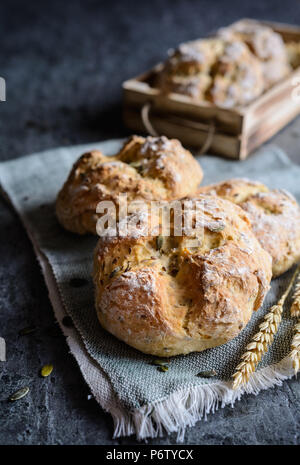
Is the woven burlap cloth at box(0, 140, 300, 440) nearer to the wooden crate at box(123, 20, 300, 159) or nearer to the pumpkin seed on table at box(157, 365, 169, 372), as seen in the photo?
the pumpkin seed on table at box(157, 365, 169, 372)

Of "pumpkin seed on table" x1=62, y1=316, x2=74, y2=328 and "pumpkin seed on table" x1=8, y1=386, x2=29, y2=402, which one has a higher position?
"pumpkin seed on table" x1=62, y1=316, x2=74, y2=328

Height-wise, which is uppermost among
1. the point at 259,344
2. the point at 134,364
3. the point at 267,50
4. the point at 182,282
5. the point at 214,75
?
the point at 267,50

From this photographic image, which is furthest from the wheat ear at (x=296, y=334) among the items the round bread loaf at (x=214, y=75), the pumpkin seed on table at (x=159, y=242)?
the round bread loaf at (x=214, y=75)

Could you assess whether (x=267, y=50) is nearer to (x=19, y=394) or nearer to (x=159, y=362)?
(x=159, y=362)

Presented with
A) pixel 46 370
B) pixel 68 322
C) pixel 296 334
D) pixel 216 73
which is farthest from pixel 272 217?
pixel 216 73

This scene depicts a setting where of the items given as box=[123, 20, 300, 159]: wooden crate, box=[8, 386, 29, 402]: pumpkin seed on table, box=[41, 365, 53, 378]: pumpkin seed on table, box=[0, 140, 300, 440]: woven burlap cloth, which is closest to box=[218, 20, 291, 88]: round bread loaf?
box=[123, 20, 300, 159]: wooden crate

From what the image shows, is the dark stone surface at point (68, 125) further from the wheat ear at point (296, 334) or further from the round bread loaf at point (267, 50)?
the round bread loaf at point (267, 50)
